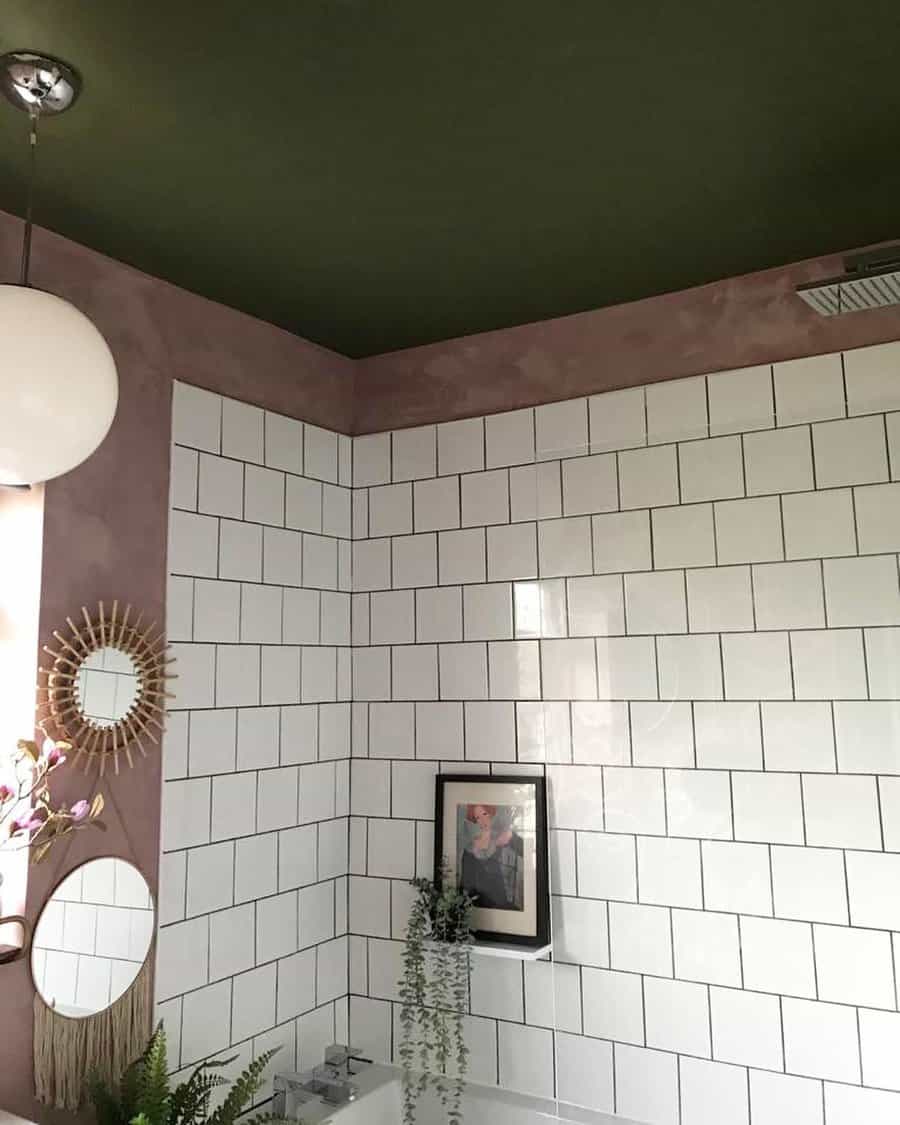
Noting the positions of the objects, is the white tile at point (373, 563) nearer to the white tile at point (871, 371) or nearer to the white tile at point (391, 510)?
the white tile at point (391, 510)

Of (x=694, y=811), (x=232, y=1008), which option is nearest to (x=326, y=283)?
(x=694, y=811)

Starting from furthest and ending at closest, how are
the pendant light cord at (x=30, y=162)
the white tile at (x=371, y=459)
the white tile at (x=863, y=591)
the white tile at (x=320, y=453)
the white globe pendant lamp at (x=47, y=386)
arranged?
the white tile at (x=371, y=459) < the white tile at (x=320, y=453) < the white tile at (x=863, y=591) < the pendant light cord at (x=30, y=162) < the white globe pendant lamp at (x=47, y=386)

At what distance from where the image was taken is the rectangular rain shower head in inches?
70.7

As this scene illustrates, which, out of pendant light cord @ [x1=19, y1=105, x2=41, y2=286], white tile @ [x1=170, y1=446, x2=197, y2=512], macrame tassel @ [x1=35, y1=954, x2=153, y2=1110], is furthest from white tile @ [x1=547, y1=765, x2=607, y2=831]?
pendant light cord @ [x1=19, y1=105, x2=41, y2=286]

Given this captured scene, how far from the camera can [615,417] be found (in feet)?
8.09

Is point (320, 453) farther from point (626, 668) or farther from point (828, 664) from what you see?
point (828, 664)

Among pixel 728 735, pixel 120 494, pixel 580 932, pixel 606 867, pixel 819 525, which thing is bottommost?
pixel 580 932

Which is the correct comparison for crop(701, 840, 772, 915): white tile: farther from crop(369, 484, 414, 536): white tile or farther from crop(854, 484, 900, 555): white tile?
crop(369, 484, 414, 536): white tile

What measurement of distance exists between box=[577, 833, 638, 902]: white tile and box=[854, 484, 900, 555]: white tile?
2.79ft

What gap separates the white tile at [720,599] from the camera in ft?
6.77

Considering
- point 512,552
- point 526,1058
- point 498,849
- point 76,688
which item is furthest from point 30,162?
point 526,1058

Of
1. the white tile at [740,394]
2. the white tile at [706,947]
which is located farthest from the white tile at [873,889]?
the white tile at [740,394]

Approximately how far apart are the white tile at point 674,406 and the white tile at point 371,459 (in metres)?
0.80

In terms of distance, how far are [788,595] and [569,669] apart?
567 millimetres
